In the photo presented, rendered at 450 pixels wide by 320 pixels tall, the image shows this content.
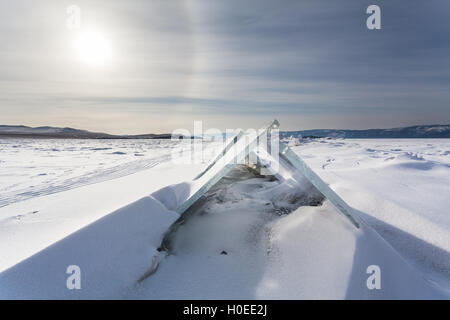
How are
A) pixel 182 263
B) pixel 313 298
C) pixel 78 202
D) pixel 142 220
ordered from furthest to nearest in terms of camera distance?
1. pixel 78 202
2. pixel 142 220
3. pixel 182 263
4. pixel 313 298

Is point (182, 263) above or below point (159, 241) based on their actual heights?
below

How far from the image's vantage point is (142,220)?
2.13 metres

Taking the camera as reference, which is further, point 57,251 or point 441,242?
point 441,242

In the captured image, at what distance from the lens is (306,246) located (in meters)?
1.97

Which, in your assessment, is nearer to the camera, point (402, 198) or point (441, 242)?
point (441, 242)

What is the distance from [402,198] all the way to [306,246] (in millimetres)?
2248

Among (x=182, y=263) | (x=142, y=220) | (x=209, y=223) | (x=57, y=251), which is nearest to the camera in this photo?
(x=57, y=251)
